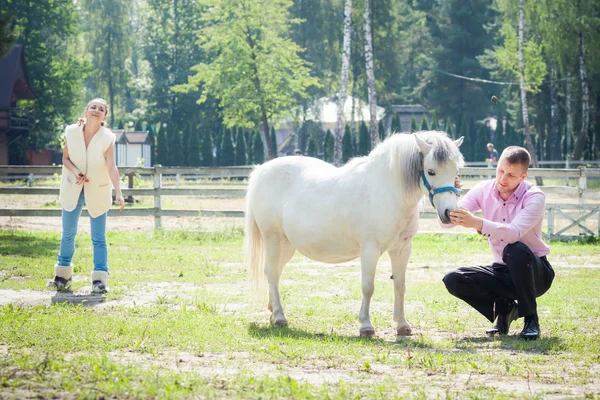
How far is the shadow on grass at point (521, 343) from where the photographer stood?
19.7 feet

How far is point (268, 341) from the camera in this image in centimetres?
622

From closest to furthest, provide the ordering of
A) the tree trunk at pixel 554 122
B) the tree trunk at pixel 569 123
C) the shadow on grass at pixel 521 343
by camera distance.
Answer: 1. the shadow on grass at pixel 521 343
2. the tree trunk at pixel 569 123
3. the tree trunk at pixel 554 122

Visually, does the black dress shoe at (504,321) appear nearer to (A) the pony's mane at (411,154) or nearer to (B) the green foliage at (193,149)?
(A) the pony's mane at (411,154)

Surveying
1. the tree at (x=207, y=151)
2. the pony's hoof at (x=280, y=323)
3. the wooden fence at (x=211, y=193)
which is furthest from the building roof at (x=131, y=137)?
the pony's hoof at (x=280, y=323)

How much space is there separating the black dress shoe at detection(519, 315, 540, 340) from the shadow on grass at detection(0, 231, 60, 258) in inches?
324

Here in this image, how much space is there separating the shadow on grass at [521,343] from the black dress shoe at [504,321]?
0.37 feet

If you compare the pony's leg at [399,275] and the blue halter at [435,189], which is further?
the pony's leg at [399,275]

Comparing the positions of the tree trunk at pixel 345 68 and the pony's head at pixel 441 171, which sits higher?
the tree trunk at pixel 345 68

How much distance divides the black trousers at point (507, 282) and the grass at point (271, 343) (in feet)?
1.00

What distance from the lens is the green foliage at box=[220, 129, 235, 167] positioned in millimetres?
54719

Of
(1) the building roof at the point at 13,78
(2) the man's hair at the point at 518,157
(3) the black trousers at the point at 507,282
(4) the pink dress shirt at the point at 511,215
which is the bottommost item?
(3) the black trousers at the point at 507,282

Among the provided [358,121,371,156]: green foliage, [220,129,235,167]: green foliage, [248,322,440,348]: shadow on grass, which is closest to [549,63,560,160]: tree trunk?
[358,121,371,156]: green foliage

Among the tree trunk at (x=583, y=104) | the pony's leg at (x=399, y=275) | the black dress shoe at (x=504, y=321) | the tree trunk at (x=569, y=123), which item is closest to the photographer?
the black dress shoe at (x=504, y=321)

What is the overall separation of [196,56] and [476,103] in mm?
22750
